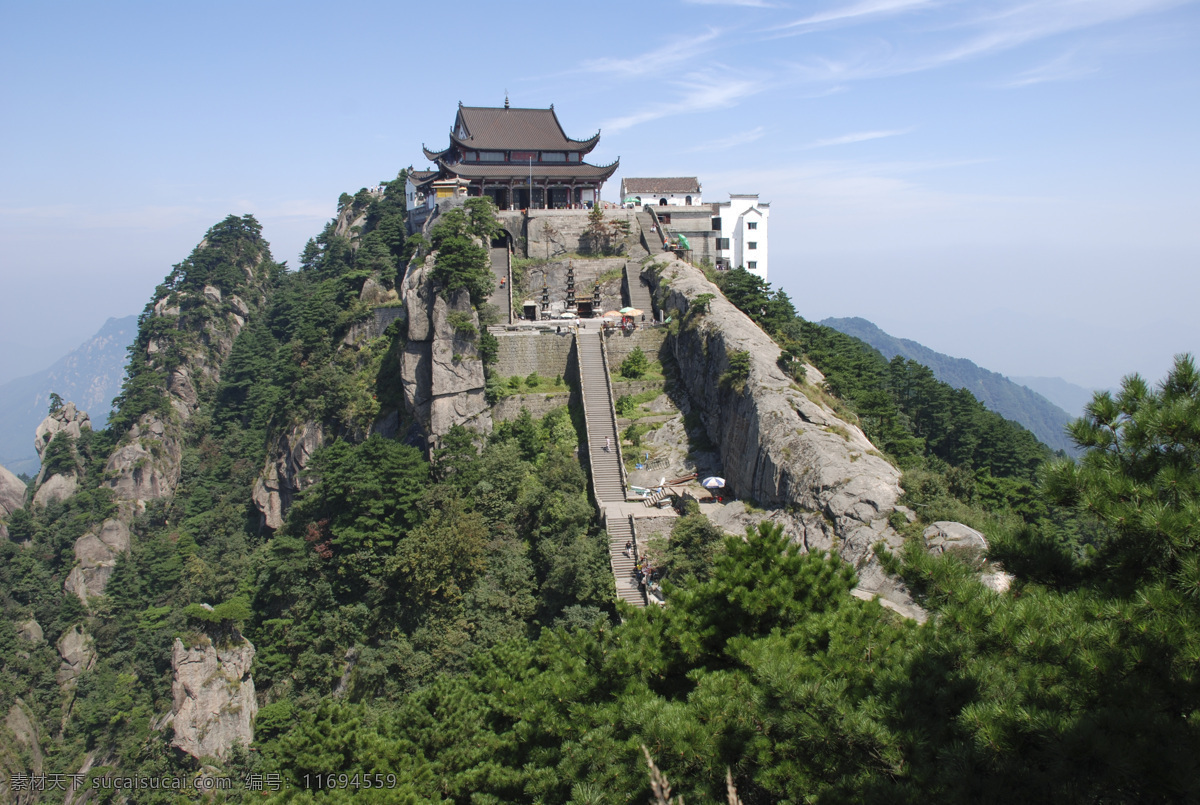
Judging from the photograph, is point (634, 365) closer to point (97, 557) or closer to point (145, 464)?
point (97, 557)

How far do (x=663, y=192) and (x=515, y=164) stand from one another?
10.6 m

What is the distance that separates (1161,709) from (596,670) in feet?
26.7

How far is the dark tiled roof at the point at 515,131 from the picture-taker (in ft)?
151

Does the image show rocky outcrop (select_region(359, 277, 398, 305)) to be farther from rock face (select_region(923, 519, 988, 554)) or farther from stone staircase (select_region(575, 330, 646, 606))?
rock face (select_region(923, 519, 988, 554))

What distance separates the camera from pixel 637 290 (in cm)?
3922

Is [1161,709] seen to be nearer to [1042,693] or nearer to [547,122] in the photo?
[1042,693]

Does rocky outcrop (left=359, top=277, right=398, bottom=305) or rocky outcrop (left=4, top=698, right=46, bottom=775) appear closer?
rocky outcrop (left=4, top=698, right=46, bottom=775)

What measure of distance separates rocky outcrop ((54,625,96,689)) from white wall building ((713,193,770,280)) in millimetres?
44406

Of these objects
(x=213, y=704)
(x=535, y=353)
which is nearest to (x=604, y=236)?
(x=535, y=353)

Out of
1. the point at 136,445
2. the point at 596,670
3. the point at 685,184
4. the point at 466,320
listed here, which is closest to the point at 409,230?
the point at 685,184

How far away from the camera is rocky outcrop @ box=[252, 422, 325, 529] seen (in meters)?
41.7

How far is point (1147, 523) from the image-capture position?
811 centimetres

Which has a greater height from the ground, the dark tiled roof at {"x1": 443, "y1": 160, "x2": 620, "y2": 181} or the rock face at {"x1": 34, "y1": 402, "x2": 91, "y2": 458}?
the dark tiled roof at {"x1": 443, "y1": 160, "x2": 620, "y2": 181}

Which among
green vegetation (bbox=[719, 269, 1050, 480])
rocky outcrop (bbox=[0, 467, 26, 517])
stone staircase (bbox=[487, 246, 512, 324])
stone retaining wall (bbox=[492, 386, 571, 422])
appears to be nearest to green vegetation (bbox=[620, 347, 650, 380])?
stone retaining wall (bbox=[492, 386, 571, 422])
